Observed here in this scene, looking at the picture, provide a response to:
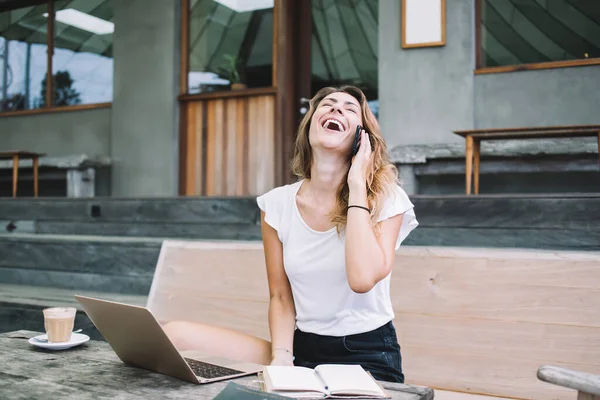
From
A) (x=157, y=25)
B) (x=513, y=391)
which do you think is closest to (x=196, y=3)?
(x=157, y=25)

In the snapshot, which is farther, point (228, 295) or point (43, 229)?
point (43, 229)

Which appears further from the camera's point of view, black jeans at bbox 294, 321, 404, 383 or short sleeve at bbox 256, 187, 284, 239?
short sleeve at bbox 256, 187, 284, 239

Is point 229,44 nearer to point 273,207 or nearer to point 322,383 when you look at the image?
point 273,207

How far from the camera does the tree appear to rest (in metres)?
6.61

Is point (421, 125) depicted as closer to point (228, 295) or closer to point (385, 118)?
point (385, 118)

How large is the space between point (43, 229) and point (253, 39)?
8.87ft

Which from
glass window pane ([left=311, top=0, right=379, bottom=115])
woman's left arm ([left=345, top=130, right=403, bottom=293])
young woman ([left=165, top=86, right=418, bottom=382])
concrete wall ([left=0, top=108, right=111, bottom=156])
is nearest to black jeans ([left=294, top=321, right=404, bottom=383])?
young woman ([left=165, top=86, right=418, bottom=382])

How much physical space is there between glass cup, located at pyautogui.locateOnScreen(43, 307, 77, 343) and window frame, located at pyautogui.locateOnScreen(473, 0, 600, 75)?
4.23m

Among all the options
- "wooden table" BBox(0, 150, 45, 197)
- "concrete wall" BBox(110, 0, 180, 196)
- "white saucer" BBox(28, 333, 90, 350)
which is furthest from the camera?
"concrete wall" BBox(110, 0, 180, 196)

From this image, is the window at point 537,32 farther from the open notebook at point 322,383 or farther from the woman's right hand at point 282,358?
the open notebook at point 322,383

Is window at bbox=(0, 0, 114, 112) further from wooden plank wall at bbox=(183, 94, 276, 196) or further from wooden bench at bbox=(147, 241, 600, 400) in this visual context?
wooden bench at bbox=(147, 241, 600, 400)

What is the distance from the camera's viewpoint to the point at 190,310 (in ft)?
7.32

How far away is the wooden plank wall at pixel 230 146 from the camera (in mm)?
5570

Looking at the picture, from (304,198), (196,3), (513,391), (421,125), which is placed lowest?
(513,391)
